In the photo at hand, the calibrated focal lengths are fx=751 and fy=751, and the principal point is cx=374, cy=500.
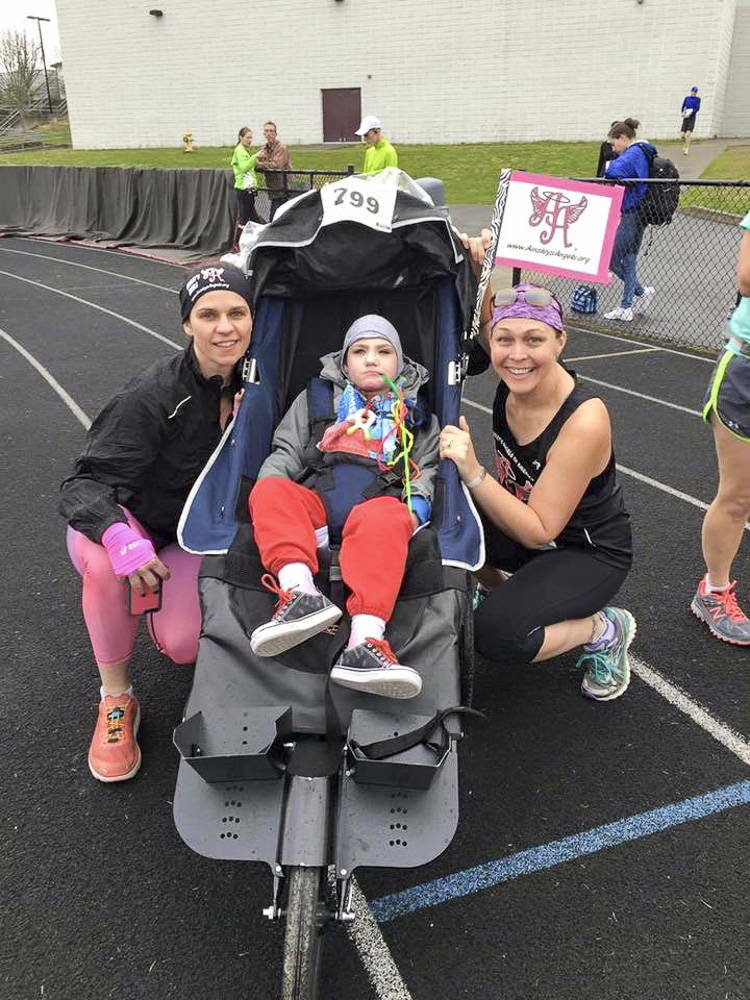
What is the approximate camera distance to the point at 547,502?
8.13ft

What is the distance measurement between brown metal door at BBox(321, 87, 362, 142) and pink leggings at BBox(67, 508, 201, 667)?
30.7 meters

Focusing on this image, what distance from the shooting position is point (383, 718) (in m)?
1.88

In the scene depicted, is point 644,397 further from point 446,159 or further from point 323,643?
point 446,159

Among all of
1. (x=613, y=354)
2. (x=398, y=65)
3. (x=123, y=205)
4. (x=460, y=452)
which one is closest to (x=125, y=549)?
(x=460, y=452)

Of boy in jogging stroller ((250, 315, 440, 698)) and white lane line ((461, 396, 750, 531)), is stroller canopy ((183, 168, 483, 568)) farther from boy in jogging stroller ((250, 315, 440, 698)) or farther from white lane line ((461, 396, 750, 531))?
white lane line ((461, 396, 750, 531))

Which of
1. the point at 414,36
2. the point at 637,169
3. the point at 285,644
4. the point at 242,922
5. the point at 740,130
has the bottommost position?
the point at 242,922

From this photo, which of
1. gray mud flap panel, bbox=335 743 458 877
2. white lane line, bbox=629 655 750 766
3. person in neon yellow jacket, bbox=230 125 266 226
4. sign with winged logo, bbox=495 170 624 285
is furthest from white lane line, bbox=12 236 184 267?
gray mud flap panel, bbox=335 743 458 877

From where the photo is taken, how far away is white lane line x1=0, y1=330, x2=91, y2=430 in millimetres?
5961

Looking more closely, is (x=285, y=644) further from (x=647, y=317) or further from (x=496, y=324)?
(x=647, y=317)

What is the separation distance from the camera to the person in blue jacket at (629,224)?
7.67 m

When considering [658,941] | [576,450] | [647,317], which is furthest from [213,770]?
[647,317]

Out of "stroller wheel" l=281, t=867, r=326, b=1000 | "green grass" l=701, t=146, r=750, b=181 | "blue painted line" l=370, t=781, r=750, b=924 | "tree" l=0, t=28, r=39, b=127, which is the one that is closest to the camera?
"stroller wheel" l=281, t=867, r=326, b=1000

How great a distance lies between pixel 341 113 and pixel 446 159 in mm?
7916

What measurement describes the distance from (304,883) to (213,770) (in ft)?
1.06
